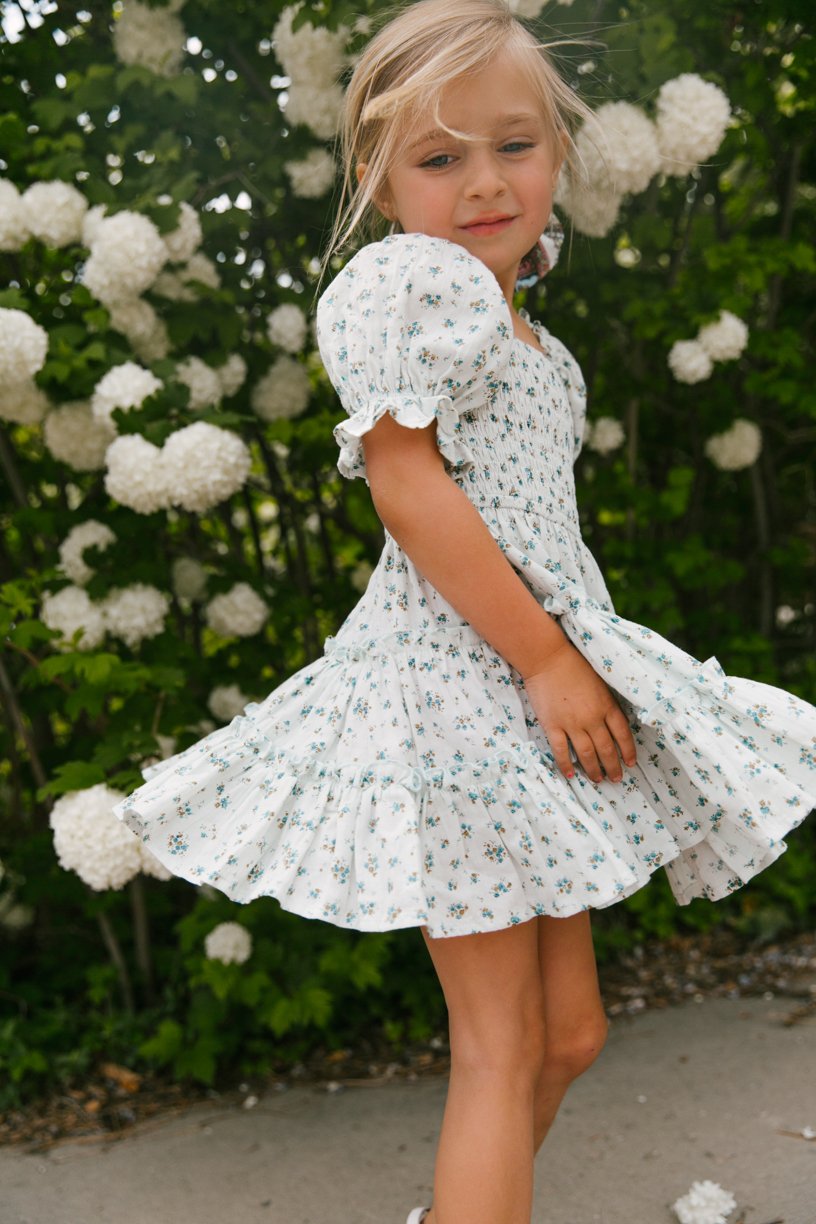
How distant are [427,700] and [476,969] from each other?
338mm

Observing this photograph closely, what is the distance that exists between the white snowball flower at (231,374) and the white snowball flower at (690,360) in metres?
1.01

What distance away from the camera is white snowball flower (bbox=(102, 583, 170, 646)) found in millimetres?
2373

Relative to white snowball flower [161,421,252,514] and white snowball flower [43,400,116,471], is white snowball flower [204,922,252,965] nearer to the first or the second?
white snowball flower [161,421,252,514]

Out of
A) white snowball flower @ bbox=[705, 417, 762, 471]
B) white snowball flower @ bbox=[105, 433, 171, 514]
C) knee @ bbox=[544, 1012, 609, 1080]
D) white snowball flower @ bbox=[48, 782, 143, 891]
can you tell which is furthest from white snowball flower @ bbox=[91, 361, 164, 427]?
white snowball flower @ bbox=[705, 417, 762, 471]

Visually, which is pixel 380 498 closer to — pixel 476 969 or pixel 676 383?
pixel 476 969

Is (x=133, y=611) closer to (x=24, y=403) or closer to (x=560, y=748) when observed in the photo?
(x=24, y=403)

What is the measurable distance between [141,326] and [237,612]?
2.12 ft

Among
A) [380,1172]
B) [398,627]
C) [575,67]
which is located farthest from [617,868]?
[575,67]

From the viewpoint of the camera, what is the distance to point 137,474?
2221mm

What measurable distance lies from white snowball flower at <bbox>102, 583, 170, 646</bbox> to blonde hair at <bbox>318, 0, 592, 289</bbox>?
39.5 inches

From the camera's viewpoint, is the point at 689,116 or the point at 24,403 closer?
the point at 24,403

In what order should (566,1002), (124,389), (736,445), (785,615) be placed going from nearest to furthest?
(566,1002)
(124,389)
(736,445)
(785,615)

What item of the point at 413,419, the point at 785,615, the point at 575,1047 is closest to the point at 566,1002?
the point at 575,1047

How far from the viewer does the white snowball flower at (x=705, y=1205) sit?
1.94m
